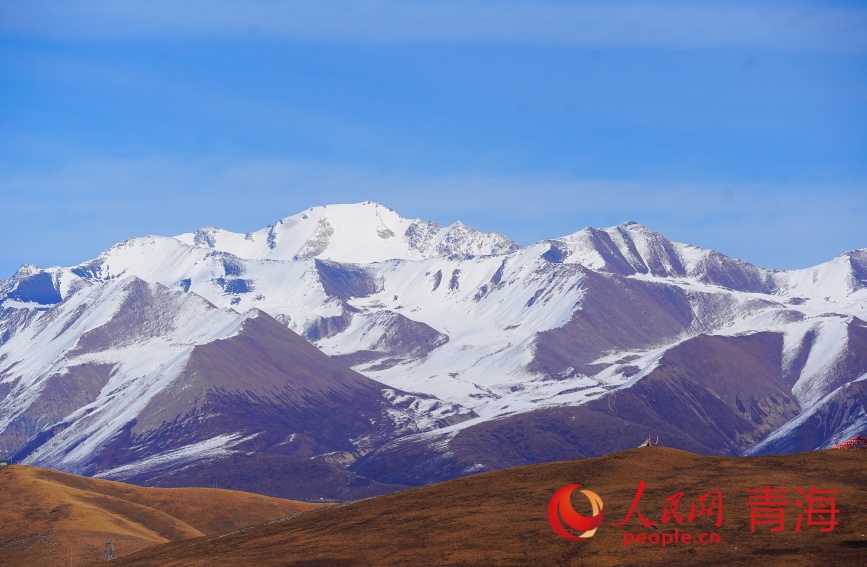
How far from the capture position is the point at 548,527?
104438 mm

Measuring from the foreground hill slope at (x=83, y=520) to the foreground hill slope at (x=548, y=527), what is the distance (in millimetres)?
23856

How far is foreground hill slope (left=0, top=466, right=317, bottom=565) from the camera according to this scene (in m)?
157

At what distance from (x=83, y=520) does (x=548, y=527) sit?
82826 mm

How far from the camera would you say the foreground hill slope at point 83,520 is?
15725 cm

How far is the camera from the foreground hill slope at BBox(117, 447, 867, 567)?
306 ft

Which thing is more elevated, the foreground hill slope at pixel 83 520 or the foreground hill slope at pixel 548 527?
the foreground hill slope at pixel 83 520

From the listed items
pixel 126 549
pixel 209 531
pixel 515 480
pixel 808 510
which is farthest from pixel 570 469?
pixel 209 531

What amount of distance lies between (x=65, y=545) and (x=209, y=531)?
34957mm

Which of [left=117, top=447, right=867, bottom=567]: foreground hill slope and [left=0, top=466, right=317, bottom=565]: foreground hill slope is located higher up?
[left=0, top=466, right=317, bottom=565]: foreground hill slope

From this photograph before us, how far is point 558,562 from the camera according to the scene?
95000 millimetres

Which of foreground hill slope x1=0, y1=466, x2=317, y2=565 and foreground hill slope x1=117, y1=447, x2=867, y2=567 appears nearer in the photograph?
foreground hill slope x1=117, y1=447, x2=867, y2=567

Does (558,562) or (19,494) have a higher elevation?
(19,494)

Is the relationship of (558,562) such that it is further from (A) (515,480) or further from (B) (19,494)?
(B) (19,494)

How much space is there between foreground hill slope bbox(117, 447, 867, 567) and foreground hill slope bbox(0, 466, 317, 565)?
23.9m
